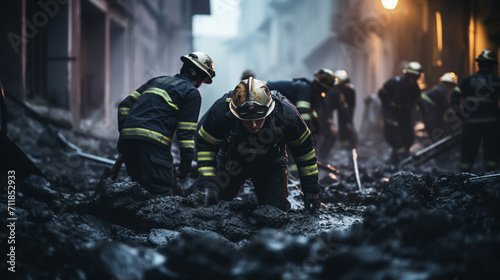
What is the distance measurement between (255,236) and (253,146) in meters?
0.85

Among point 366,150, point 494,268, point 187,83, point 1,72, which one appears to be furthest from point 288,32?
point 494,268

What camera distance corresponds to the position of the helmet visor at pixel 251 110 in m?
3.89

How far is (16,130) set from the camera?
7766mm

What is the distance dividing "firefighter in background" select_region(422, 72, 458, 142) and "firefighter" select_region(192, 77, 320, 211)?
20.7 ft

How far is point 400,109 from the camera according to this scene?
920 centimetres

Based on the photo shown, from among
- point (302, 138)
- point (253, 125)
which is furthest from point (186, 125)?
point (302, 138)

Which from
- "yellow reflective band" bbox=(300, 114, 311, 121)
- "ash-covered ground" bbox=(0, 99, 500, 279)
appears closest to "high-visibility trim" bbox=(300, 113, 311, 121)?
"yellow reflective band" bbox=(300, 114, 311, 121)

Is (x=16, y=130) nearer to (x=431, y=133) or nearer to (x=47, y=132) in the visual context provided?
(x=47, y=132)

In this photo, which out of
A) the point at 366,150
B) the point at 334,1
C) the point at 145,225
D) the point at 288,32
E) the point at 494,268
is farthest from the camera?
the point at 288,32

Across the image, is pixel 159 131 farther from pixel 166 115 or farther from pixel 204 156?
pixel 204 156

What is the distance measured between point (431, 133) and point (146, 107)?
7.33m

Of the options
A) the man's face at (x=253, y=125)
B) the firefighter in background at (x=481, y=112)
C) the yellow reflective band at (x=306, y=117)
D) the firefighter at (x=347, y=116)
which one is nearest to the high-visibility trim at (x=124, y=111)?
the man's face at (x=253, y=125)

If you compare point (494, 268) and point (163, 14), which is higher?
point (163, 14)

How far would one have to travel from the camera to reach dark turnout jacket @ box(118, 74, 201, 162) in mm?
4668
